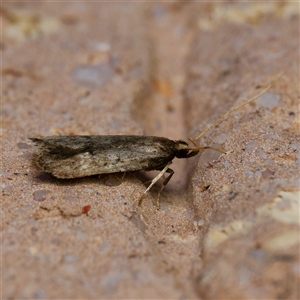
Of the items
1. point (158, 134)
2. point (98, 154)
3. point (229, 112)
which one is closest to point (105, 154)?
point (98, 154)

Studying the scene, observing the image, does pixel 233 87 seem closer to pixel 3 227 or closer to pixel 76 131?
pixel 76 131

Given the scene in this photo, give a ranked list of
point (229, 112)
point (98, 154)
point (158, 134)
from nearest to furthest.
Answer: point (98, 154), point (229, 112), point (158, 134)

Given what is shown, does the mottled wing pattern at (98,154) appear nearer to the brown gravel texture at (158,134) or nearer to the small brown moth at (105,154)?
the small brown moth at (105,154)

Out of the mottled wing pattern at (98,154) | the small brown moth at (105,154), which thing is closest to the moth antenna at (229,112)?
the small brown moth at (105,154)

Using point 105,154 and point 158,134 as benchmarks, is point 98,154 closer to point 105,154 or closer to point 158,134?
point 105,154

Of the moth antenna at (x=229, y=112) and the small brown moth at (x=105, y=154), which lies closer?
the small brown moth at (x=105, y=154)

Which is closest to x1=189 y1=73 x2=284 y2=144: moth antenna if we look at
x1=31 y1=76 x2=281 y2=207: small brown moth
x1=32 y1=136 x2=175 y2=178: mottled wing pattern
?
x1=31 y1=76 x2=281 y2=207: small brown moth
